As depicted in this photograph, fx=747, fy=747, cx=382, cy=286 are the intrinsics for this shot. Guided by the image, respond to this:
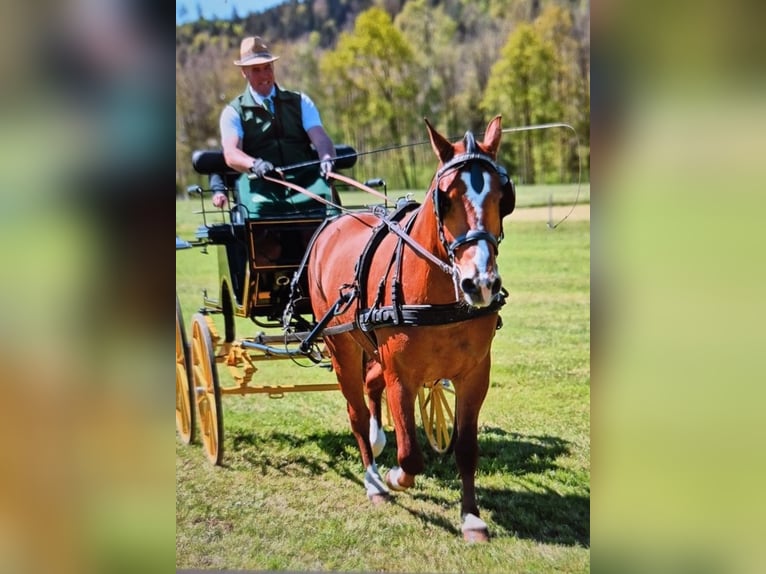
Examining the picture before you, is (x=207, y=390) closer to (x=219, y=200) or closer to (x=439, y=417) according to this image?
(x=219, y=200)

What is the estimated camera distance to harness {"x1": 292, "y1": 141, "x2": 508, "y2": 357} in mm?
3184

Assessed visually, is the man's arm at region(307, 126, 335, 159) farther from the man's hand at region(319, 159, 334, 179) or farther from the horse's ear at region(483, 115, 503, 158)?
the horse's ear at region(483, 115, 503, 158)

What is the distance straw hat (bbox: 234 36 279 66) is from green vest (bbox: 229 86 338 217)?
0.19 meters

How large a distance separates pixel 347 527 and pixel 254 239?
175 centimetres

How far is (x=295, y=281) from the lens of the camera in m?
4.52

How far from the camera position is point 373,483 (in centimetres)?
428

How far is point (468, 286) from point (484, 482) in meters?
1.58

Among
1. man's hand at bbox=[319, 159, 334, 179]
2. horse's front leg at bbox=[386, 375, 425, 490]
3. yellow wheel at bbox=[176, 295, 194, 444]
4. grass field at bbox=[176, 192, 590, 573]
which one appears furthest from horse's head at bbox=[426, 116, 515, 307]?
yellow wheel at bbox=[176, 295, 194, 444]

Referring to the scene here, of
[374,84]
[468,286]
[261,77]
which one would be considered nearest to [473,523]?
[468,286]

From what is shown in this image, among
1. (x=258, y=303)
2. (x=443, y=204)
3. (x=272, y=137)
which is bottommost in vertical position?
(x=258, y=303)
